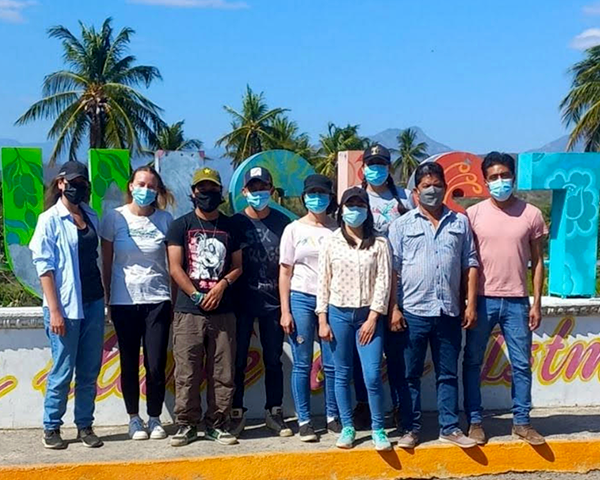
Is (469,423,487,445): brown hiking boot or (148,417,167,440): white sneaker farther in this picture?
(148,417,167,440): white sneaker

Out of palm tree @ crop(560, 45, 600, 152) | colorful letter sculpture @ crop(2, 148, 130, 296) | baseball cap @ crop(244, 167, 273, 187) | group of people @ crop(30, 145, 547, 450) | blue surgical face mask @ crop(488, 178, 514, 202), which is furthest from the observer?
palm tree @ crop(560, 45, 600, 152)

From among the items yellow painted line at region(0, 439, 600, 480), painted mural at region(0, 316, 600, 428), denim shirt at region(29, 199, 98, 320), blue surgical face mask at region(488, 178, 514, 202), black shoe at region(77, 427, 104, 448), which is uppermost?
blue surgical face mask at region(488, 178, 514, 202)

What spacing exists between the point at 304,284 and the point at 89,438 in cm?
181

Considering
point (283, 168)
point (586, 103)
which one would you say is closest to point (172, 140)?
point (586, 103)

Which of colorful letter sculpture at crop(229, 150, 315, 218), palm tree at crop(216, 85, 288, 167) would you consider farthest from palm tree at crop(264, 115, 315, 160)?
colorful letter sculpture at crop(229, 150, 315, 218)

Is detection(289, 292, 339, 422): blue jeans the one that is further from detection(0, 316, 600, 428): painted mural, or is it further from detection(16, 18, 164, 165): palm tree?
detection(16, 18, 164, 165): palm tree

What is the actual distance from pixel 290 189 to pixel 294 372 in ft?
6.34

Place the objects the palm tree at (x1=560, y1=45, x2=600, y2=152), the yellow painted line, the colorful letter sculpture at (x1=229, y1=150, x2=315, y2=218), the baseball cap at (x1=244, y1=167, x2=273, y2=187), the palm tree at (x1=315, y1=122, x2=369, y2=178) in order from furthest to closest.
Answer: the palm tree at (x1=315, y1=122, x2=369, y2=178)
the palm tree at (x1=560, y1=45, x2=600, y2=152)
the colorful letter sculpture at (x1=229, y1=150, x2=315, y2=218)
the baseball cap at (x1=244, y1=167, x2=273, y2=187)
the yellow painted line

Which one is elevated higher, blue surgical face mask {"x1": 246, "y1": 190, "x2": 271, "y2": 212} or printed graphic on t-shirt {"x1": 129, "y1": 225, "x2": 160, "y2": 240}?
blue surgical face mask {"x1": 246, "y1": 190, "x2": 271, "y2": 212}

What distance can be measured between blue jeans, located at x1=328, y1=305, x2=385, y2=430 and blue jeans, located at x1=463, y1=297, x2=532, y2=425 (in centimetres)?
66

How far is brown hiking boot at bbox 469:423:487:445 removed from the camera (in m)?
5.22

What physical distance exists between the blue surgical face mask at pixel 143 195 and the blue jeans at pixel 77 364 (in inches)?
28.1

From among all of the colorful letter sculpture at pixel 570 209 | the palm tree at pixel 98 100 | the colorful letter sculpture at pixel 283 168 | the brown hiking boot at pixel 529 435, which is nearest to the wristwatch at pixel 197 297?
the colorful letter sculpture at pixel 283 168

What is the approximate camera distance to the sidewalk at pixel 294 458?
4.91 m
